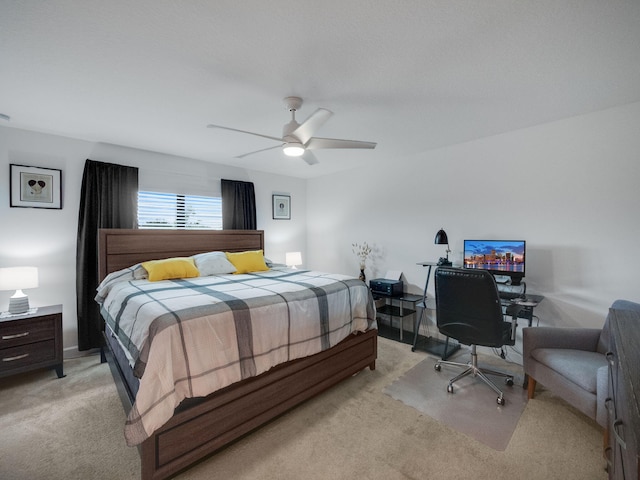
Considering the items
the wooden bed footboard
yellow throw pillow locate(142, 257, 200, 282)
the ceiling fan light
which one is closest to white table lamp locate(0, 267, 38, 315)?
yellow throw pillow locate(142, 257, 200, 282)

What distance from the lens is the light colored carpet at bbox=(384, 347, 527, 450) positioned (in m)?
2.03

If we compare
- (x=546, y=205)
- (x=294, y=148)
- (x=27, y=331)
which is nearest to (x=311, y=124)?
(x=294, y=148)

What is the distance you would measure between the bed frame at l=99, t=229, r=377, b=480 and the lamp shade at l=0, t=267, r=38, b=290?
0.56 meters

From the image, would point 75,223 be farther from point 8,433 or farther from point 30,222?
point 8,433

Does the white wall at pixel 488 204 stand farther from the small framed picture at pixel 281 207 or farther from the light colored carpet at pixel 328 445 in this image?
the light colored carpet at pixel 328 445

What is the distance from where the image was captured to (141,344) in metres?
1.65

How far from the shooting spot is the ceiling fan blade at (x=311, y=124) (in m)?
2.00

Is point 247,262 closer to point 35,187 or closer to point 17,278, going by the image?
point 17,278

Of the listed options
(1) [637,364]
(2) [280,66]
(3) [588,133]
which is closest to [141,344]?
(2) [280,66]

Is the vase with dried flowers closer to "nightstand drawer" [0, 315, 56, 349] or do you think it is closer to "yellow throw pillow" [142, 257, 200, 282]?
"yellow throw pillow" [142, 257, 200, 282]

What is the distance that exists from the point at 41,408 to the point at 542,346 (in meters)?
4.03

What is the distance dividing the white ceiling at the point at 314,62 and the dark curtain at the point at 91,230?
549 mm

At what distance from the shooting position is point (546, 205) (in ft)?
9.61

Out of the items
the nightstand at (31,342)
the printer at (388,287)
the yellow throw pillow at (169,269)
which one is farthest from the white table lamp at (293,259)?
the nightstand at (31,342)
